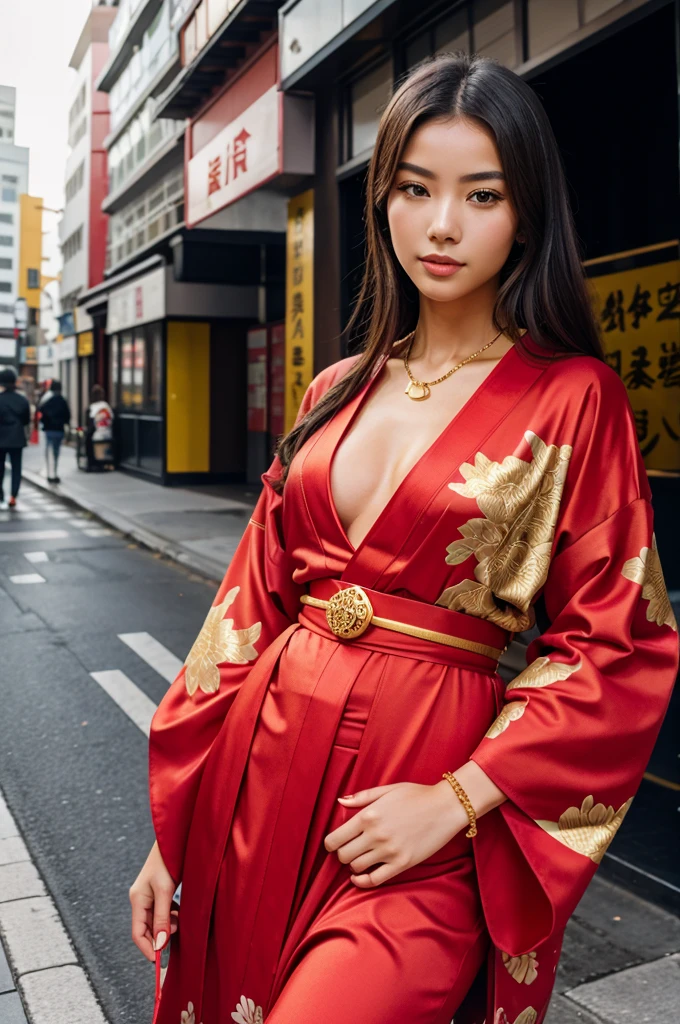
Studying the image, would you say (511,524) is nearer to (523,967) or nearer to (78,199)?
(523,967)

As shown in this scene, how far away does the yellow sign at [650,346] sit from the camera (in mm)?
5723

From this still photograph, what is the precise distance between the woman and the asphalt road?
1.62 m

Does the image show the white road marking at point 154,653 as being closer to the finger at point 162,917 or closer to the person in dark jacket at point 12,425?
the finger at point 162,917

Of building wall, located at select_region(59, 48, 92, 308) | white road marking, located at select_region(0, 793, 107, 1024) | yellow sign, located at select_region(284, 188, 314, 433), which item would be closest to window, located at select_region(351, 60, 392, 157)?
yellow sign, located at select_region(284, 188, 314, 433)

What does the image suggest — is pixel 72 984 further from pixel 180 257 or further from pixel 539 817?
pixel 180 257

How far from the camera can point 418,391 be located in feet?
5.58

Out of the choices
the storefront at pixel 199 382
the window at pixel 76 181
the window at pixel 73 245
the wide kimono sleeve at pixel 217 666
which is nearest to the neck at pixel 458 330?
the wide kimono sleeve at pixel 217 666

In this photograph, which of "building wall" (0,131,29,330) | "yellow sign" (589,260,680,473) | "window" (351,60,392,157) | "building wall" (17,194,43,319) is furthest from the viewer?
"building wall" (0,131,29,330)

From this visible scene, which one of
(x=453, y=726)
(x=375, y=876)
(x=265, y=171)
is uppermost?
(x=265, y=171)

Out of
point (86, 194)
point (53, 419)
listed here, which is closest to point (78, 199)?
point (86, 194)

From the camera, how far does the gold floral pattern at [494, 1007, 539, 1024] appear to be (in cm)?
145

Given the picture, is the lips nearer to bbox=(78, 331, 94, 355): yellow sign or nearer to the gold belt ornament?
the gold belt ornament

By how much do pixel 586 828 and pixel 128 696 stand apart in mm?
4819

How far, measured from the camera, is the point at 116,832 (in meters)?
4.17
